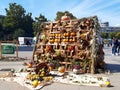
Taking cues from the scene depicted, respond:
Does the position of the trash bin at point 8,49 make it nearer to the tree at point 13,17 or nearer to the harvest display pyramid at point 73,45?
the harvest display pyramid at point 73,45

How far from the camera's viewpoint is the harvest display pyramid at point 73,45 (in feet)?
51.4

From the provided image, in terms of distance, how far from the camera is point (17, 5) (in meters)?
97.8

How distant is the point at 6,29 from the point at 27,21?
691 centimetres

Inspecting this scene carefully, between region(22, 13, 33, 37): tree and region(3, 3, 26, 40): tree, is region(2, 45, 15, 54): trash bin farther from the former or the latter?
region(22, 13, 33, 37): tree

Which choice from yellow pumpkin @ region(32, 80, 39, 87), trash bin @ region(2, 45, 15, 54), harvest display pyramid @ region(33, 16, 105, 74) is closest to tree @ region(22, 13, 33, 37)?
trash bin @ region(2, 45, 15, 54)

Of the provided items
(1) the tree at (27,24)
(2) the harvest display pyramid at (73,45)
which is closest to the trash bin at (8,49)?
(2) the harvest display pyramid at (73,45)

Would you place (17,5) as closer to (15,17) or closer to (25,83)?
(15,17)

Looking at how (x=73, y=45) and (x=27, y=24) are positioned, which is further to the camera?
(x=27, y=24)

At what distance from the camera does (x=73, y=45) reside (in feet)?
53.9

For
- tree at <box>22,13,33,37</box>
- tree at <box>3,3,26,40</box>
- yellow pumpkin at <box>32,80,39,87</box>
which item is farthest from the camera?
tree at <box>22,13,33,37</box>

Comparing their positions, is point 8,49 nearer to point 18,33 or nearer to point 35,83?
point 35,83

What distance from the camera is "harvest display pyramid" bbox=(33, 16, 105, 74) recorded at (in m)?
15.7

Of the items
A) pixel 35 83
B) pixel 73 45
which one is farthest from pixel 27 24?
pixel 35 83

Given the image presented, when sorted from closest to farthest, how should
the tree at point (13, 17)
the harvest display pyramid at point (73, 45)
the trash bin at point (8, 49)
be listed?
Result: the harvest display pyramid at point (73, 45)
the trash bin at point (8, 49)
the tree at point (13, 17)
